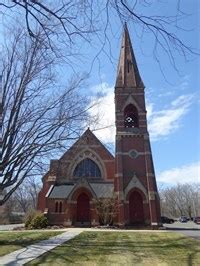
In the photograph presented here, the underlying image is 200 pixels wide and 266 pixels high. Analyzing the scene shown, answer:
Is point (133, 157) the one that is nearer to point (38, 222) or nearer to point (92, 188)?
point (92, 188)

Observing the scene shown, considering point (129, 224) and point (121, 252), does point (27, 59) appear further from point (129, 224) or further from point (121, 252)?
point (129, 224)

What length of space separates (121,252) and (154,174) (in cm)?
2478

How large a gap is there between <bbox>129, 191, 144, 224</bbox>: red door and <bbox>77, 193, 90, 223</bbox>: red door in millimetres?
5352

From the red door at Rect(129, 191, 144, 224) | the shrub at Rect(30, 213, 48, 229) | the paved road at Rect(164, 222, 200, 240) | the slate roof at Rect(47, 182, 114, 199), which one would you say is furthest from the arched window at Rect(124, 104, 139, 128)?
the shrub at Rect(30, 213, 48, 229)

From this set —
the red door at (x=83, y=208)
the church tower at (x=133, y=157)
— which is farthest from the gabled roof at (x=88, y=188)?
the church tower at (x=133, y=157)

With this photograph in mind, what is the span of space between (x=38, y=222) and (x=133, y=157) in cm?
1283

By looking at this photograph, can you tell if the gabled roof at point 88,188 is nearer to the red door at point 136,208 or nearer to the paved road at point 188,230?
the red door at point 136,208

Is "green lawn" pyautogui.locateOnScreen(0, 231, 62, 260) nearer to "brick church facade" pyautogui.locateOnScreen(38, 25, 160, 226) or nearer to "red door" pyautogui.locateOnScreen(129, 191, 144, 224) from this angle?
"brick church facade" pyautogui.locateOnScreen(38, 25, 160, 226)

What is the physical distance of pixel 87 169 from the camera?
135 ft

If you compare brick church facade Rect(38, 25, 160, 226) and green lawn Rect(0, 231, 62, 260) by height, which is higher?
brick church facade Rect(38, 25, 160, 226)

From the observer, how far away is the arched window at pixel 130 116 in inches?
1577

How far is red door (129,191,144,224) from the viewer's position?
34.2 m

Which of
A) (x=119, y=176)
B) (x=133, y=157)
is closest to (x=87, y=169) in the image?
(x=119, y=176)

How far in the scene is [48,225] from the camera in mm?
35219
